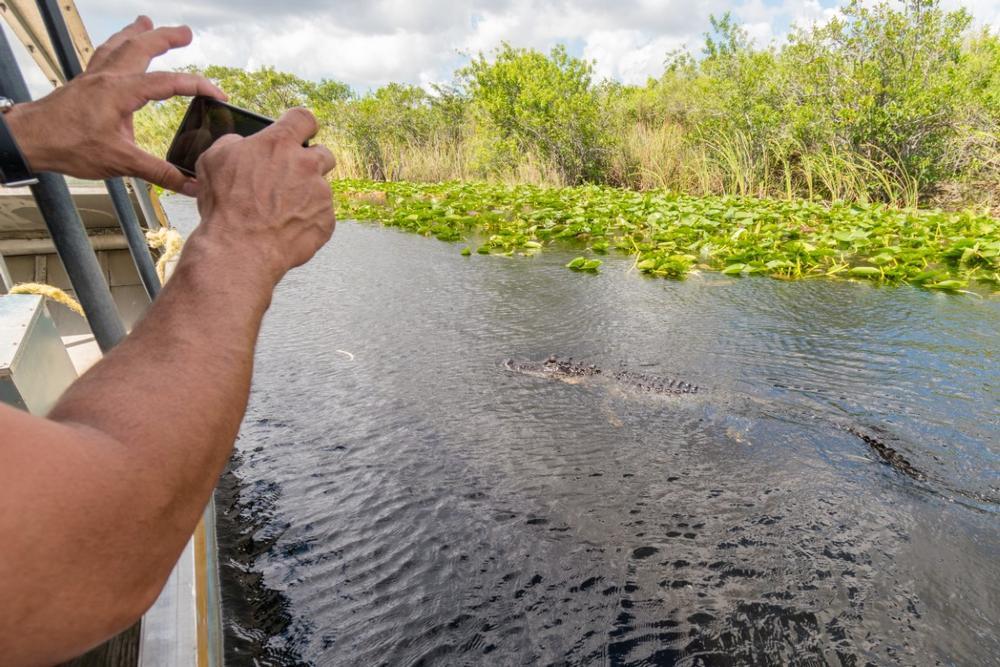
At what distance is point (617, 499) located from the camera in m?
1.66

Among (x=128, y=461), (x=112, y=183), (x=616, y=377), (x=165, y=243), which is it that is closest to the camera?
(x=128, y=461)

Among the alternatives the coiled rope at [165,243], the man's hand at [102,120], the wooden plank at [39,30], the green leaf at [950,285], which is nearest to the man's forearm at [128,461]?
the man's hand at [102,120]

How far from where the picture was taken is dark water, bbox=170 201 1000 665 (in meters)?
1.22

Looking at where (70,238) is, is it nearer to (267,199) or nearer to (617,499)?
(267,199)

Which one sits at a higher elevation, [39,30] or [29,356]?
[39,30]

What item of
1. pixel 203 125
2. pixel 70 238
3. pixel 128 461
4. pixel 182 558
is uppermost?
pixel 203 125

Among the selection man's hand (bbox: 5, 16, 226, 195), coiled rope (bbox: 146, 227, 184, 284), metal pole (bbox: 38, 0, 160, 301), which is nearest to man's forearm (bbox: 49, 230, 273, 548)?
man's hand (bbox: 5, 16, 226, 195)

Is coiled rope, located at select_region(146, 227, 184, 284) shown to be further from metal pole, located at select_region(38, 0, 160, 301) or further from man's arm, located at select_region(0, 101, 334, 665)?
man's arm, located at select_region(0, 101, 334, 665)

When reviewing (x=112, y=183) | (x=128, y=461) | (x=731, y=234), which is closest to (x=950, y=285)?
(x=731, y=234)

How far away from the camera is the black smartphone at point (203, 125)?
3.12ft

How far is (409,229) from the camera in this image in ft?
21.3

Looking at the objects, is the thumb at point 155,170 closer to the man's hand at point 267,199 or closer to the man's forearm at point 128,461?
the man's hand at point 267,199

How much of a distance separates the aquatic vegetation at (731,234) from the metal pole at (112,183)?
10.6 ft

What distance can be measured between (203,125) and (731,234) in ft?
16.0
